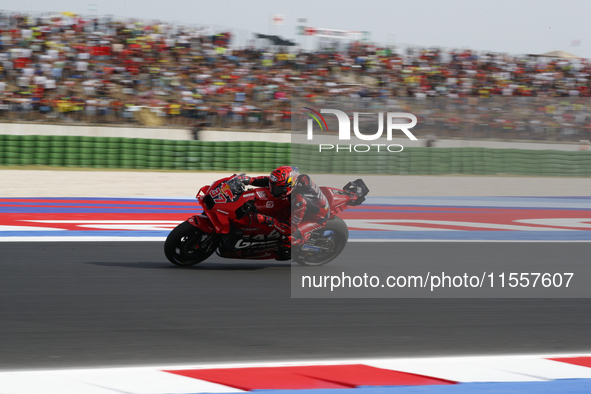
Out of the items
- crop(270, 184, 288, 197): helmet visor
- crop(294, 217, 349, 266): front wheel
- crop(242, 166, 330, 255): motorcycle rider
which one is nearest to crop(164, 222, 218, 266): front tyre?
crop(242, 166, 330, 255): motorcycle rider

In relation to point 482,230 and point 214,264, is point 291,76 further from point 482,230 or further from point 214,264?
point 214,264

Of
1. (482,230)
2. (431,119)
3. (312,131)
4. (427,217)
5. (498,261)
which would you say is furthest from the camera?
(427,217)

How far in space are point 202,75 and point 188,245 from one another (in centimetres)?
1465

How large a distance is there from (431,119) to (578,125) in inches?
79.2

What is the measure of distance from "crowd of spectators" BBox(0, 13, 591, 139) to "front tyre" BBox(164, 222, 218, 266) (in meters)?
11.8

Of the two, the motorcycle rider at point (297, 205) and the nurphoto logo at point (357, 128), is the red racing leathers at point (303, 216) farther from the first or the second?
the nurphoto logo at point (357, 128)

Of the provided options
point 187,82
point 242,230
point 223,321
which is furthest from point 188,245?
point 187,82

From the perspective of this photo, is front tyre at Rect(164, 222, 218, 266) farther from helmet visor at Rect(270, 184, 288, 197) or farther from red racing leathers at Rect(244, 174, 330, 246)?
helmet visor at Rect(270, 184, 288, 197)

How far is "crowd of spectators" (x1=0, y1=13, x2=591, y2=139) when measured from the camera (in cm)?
1895

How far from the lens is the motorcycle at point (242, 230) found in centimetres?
621

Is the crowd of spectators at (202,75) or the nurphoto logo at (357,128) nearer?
the nurphoto logo at (357,128)

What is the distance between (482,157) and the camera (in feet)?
19.9

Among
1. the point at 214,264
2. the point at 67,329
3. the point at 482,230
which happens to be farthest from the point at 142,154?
the point at 67,329

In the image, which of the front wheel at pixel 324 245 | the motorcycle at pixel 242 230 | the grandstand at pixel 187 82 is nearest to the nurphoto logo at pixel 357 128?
the motorcycle at pixel 242 230
